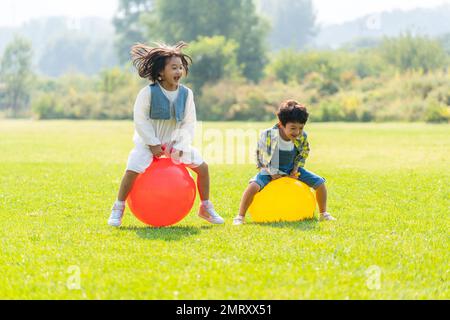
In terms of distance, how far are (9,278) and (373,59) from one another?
55.7 metres

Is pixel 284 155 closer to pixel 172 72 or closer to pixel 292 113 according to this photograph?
pixel 292 113

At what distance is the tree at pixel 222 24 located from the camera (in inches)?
2468

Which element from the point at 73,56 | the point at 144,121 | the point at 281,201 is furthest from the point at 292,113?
the point at 73,56

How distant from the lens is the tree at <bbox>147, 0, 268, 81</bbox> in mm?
62688

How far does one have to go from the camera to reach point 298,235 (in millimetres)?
6219

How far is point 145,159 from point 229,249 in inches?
60.6

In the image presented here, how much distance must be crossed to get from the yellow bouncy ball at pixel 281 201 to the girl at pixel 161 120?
1.47 ft

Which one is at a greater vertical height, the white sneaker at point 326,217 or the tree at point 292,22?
the tree at point 292,22

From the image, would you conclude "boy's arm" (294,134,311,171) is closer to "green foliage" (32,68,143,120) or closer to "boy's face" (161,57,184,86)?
"boy's face" (161,57,184,86)

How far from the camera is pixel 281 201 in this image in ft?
22.9

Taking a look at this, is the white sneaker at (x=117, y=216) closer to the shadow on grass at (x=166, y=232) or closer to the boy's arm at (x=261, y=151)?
the shadow on grass at (x=166, y=232)

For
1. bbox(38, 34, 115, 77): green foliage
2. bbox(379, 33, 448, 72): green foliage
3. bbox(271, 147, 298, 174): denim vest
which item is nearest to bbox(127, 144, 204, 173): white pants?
bbox(271, 147, 298, 174): denim vest

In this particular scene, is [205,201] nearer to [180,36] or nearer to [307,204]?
[307,204]

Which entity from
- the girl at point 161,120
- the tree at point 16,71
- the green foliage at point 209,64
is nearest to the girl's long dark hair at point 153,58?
the girl at point 161,120
